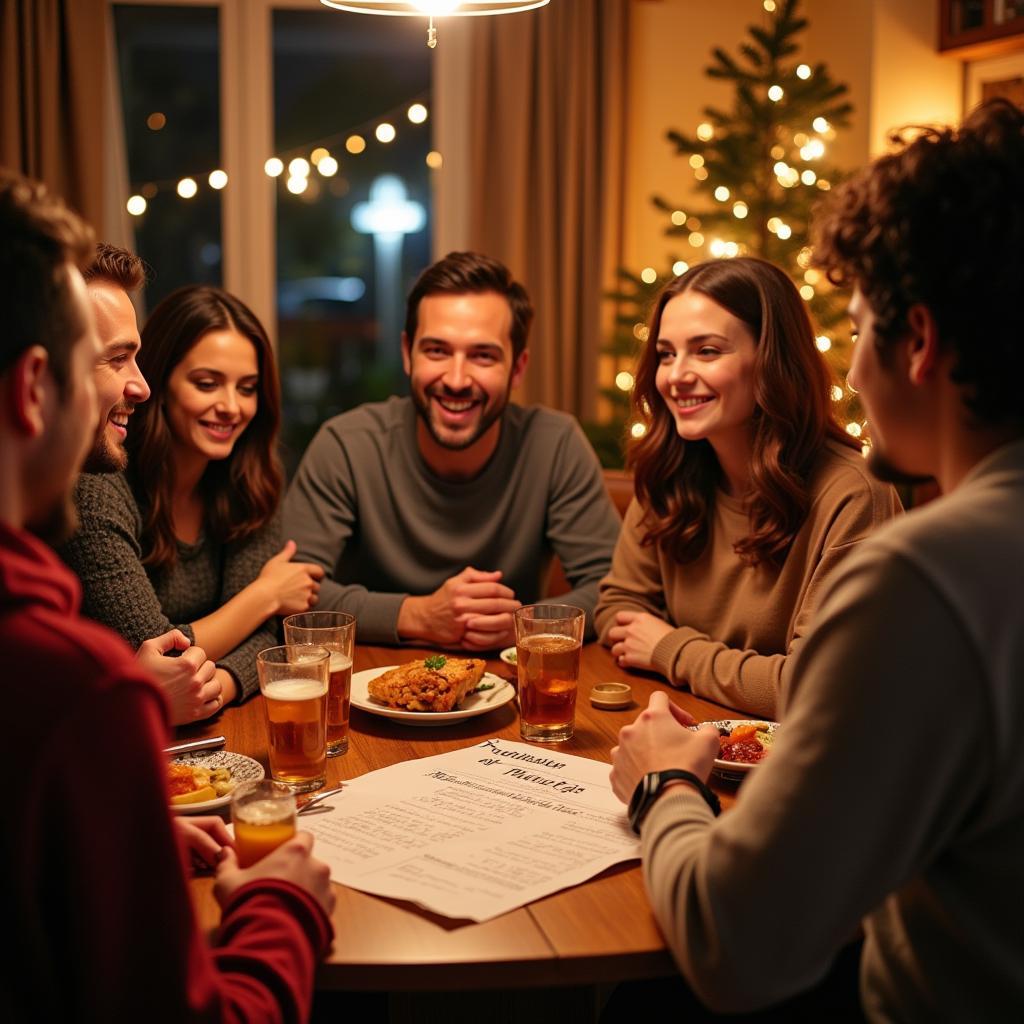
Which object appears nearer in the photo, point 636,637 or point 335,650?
point 335,650

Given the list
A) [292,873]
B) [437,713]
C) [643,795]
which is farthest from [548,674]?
[292,873]

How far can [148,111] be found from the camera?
15.6 feet

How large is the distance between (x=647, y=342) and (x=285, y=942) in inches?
61.9

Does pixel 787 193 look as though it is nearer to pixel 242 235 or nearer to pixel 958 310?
pixel 242 235

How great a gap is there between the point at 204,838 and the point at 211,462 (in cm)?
130

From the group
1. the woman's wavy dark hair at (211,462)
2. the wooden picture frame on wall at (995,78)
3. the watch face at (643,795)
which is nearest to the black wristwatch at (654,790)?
the watch face at (643,795)

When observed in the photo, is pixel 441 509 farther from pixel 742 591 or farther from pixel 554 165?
pixel 554 165

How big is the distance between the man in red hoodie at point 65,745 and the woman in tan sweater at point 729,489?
47.2 inches

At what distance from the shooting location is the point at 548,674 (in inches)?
67.0

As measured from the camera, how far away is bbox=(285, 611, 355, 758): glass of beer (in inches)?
65.1

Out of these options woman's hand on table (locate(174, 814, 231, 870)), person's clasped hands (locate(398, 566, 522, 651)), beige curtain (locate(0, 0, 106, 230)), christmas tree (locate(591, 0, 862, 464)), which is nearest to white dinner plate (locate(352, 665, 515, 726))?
person's clasped hands (locate(398, 566, 522, 651))

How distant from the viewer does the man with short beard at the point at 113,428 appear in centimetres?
180

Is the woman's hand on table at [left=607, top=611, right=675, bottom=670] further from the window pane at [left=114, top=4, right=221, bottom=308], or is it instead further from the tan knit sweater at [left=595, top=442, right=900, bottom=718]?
the window pane at [left=114, top=4, right=221, bottom=308]

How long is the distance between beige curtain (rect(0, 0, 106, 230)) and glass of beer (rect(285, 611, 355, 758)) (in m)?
3.07
